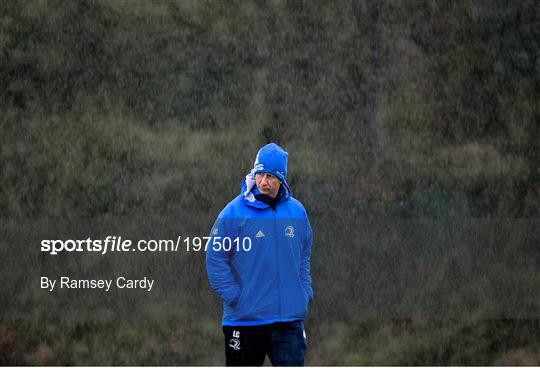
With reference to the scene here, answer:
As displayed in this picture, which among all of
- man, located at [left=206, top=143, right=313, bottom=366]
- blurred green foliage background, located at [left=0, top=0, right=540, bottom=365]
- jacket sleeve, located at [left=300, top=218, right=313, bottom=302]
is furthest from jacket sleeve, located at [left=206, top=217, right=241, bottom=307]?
blurred green foliage background, located at [left=0, top=0, right=540, bottom=365]

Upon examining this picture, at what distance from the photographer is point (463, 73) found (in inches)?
608

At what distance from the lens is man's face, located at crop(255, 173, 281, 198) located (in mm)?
6113

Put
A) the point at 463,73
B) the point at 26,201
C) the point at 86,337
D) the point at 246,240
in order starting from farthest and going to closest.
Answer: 1. the point at 463,73
2. the point at 26,201
3. the point at 86,337
4. the point at 246,240

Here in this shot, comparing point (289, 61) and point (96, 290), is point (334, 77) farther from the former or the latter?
point (96, 290)

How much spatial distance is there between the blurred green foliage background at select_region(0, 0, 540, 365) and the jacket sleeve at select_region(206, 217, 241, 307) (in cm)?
744

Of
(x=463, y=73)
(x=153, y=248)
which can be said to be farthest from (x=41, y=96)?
(x=463, y=73)

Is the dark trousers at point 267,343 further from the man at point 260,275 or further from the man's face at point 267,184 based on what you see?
the man's face at point 267,184

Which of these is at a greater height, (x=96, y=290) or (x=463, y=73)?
(x=463, y=73)

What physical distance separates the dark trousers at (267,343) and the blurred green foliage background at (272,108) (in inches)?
291

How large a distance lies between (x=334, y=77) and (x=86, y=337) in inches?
230

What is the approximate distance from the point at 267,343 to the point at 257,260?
21.3 inches

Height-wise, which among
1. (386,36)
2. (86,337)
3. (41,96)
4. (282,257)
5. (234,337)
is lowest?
(86,337)

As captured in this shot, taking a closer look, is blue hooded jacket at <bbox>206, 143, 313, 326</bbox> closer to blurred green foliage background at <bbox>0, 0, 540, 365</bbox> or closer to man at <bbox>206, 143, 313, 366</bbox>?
man at <bbox>206, 143, 313, 366</bbox>

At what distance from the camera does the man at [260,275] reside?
19.9 ft
